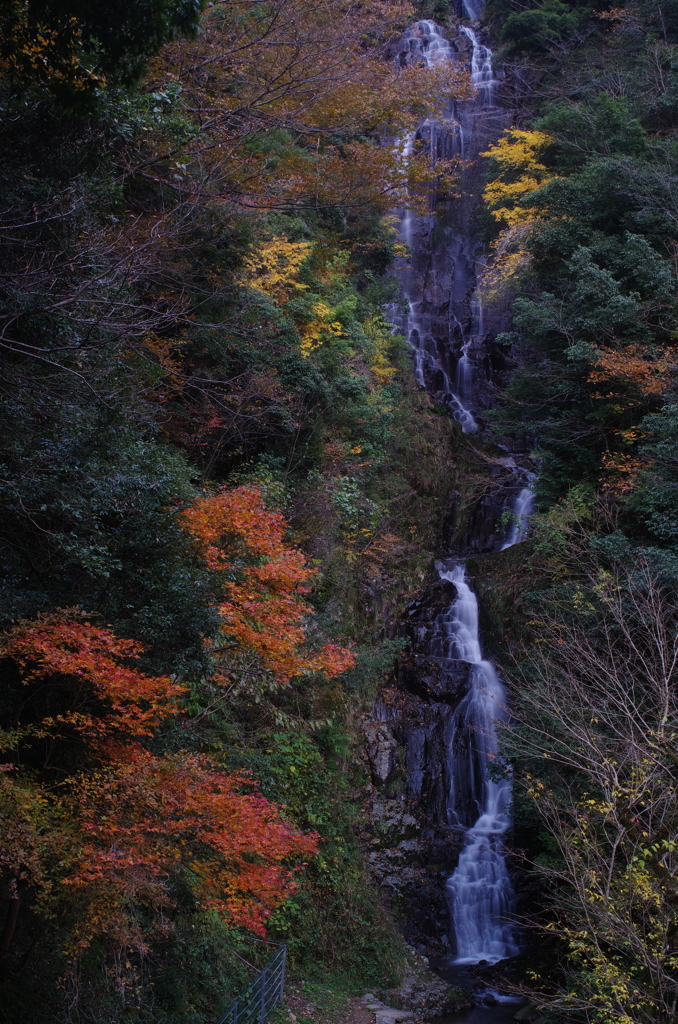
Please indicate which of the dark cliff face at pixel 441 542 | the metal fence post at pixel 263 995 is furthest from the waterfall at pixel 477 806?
the metal fence post at pixel 263 995

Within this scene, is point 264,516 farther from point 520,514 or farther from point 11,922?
point 520,514

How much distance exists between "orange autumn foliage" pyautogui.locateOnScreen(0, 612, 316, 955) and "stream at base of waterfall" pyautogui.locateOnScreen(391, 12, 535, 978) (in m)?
5.27

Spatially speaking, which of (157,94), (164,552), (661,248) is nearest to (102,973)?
(164,552)

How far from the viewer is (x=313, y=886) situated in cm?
1201

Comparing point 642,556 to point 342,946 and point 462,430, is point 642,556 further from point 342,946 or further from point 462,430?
point 462,430

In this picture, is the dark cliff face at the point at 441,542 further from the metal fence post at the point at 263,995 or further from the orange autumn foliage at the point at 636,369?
the metal fence post at the point at 263,995

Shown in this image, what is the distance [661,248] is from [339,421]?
29.9 feet

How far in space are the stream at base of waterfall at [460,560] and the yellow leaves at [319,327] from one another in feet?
20.5

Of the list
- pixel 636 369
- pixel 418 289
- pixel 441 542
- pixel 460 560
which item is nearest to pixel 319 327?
pixel 636 369

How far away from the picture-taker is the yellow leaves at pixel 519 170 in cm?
2167

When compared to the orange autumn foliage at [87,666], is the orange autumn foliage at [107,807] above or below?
below

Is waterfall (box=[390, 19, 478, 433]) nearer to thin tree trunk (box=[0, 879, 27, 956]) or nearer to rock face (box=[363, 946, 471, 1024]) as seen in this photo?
rock face (box=[363, 946, 471, 1024])

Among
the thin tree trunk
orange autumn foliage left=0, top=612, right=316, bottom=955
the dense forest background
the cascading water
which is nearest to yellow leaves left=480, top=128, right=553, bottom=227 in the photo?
the dense forest background

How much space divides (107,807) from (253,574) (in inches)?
131
